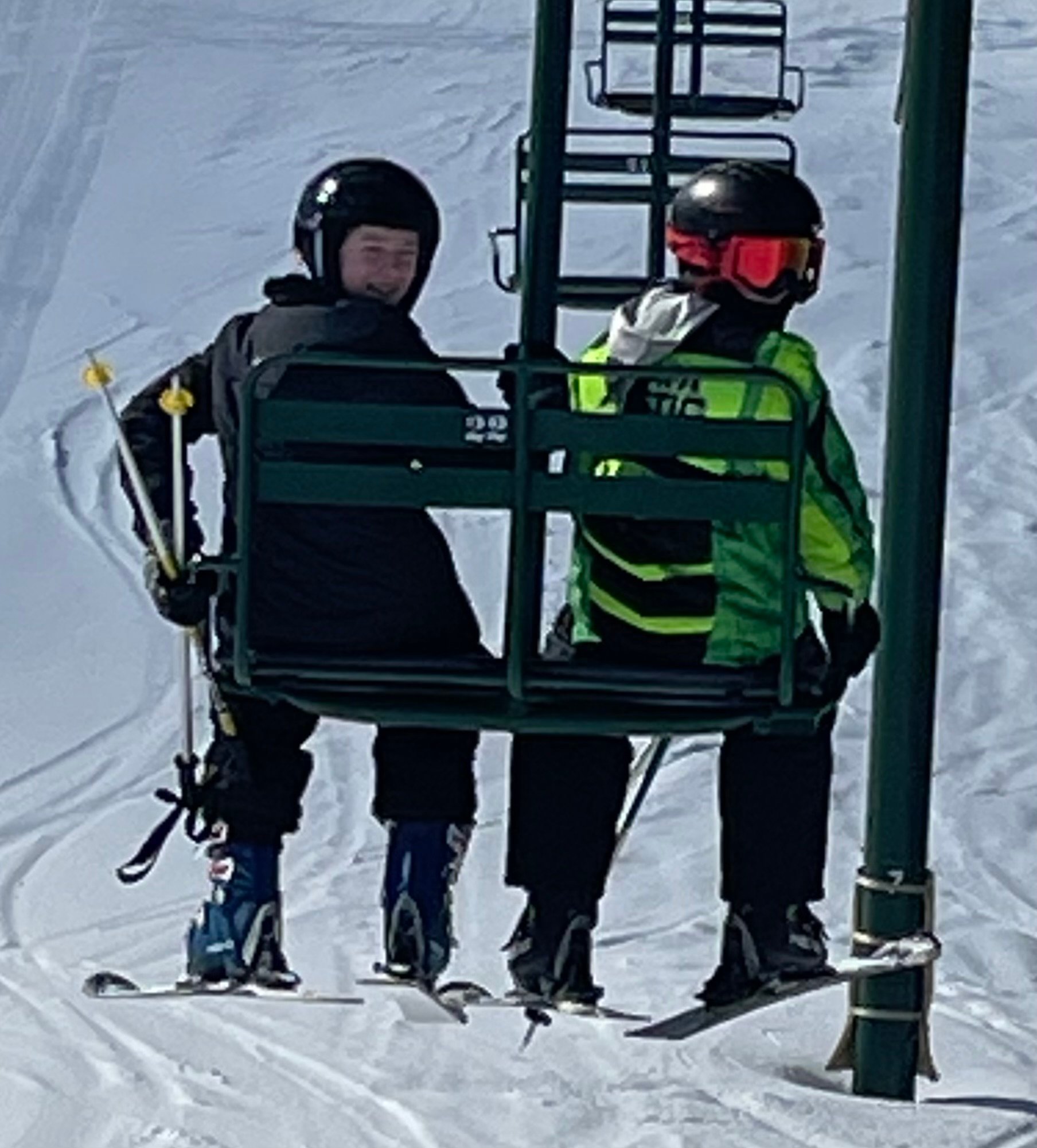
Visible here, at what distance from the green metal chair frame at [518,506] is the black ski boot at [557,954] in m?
0.52

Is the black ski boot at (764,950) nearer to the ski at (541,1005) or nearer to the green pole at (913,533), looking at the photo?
the ski at (541,1005)

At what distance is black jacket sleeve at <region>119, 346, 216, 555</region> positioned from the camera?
235 inches

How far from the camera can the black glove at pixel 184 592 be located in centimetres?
585

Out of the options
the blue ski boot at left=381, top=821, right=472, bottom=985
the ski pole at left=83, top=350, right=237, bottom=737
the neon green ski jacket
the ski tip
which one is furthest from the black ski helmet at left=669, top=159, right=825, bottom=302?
the ski tip

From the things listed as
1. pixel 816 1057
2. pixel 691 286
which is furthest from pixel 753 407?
pixel 816 1057

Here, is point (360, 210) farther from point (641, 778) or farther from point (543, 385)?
point (641, 778)

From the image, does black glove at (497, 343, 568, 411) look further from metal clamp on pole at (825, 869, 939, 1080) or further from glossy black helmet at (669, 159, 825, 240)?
metal clamp on pole at (825, 869, 939, 1080)

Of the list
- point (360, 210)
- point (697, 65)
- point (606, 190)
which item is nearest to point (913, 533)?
point (360, 210)

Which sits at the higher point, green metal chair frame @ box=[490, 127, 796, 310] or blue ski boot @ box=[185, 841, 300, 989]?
green metal chair frame @ box=[490, 127, 796, 310]

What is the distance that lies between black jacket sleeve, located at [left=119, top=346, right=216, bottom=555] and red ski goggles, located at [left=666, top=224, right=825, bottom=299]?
0.83 metres

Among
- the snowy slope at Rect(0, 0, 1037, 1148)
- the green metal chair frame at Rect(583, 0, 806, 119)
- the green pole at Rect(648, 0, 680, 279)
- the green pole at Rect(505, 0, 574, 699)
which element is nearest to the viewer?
the green pole at Rect(505, 0, 574, 699)

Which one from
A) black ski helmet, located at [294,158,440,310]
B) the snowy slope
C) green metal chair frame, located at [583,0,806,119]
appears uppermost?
green metal chair frame, located at [583,0,806,119]

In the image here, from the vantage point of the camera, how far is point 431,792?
6.09 m

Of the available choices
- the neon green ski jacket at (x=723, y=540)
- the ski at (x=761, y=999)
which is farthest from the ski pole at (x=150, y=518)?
the ski at (x=761, y=999)
